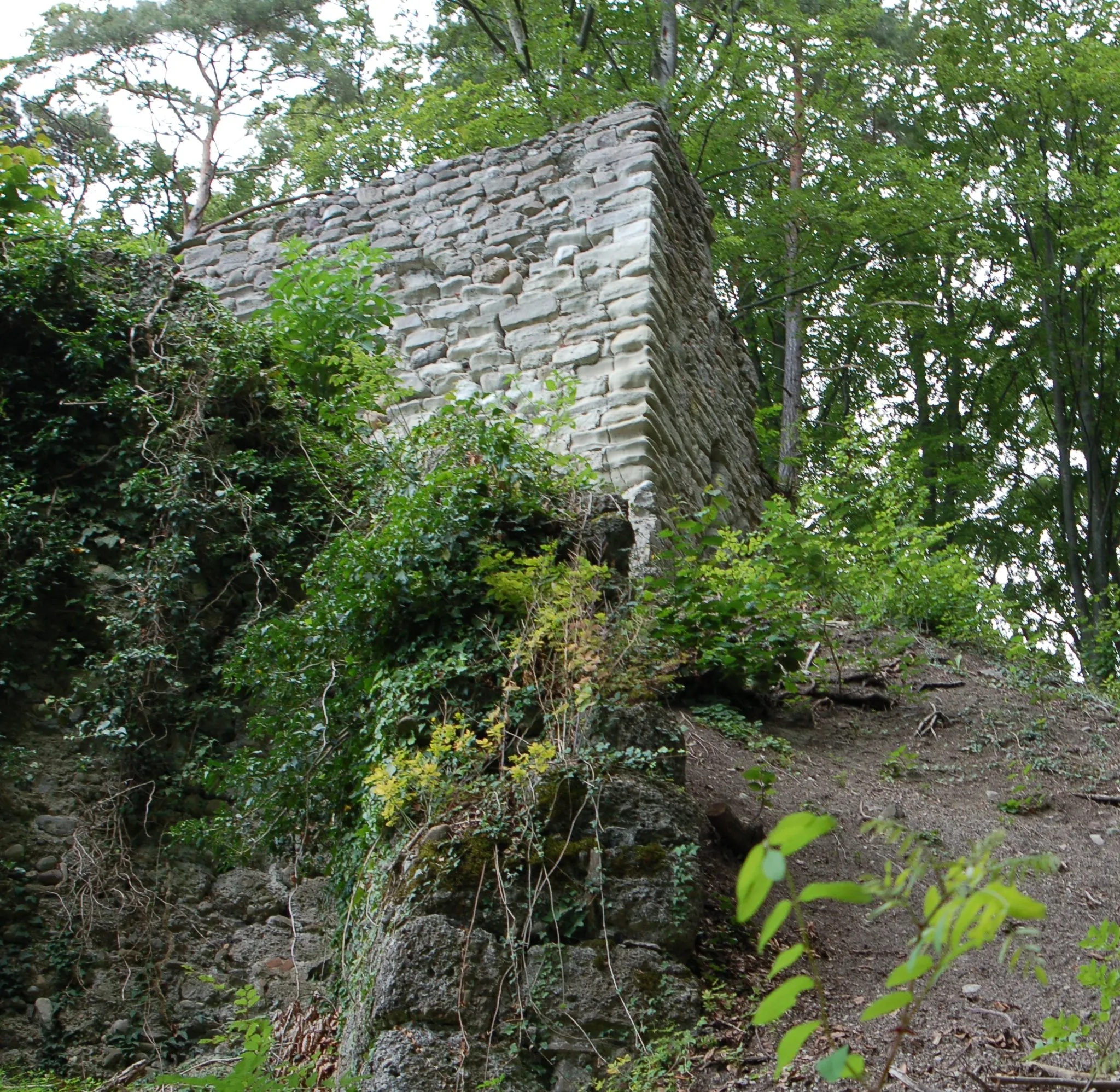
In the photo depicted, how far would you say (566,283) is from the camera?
20.4 feet

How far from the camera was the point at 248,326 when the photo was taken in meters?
6.12

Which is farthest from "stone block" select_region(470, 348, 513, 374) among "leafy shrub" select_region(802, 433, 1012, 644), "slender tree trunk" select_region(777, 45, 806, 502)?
"slender tree trunk" select_region(777, 45, 806, 502)

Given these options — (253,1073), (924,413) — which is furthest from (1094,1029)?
(924,413)

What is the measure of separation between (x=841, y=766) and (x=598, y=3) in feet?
36.6

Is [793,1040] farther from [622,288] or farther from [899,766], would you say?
[622,288]

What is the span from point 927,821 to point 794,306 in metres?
9.71

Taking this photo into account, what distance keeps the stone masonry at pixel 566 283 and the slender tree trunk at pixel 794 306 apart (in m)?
4.53

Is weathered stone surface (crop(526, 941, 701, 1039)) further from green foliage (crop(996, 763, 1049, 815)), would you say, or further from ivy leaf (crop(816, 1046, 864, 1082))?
green foliage (crop(996, 763, 1049, 815))

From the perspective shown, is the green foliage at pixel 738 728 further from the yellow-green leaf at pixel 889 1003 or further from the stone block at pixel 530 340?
the yellow-green leaf at pixel 889 1003

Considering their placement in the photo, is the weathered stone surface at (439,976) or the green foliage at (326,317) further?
the green foliage at (326,317)

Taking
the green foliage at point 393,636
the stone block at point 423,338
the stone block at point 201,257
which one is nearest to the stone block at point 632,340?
the stone block at point 423,338

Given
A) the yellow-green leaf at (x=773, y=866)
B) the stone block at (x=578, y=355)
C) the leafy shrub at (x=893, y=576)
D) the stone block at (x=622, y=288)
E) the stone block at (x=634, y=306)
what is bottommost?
the yellow-green leaf at (x=773, y=866)

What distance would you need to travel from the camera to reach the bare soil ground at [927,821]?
A: 2.81 m

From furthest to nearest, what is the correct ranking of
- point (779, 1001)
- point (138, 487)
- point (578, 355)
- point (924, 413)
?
point (924, 413) → point (578, 355) → point (138, 487) → point (779, 1001)
